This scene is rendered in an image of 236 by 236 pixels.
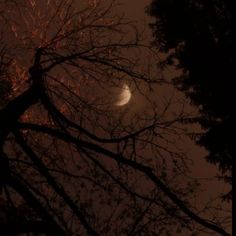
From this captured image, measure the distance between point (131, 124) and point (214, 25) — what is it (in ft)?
24.4

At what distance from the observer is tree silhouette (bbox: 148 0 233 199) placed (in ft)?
47.1

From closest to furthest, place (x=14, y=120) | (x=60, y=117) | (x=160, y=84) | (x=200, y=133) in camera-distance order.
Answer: (x=14, y=120), (x=60, y=117), (x=160, y=84), (x=200, y=133)

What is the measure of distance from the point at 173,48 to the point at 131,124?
26.9 feet

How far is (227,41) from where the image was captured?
14.4 m

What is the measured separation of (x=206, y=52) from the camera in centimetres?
1449

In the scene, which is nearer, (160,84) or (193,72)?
(160,84)

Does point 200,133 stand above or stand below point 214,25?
below

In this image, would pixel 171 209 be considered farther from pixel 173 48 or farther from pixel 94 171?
pixel 173 48

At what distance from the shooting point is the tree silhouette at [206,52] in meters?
14.3

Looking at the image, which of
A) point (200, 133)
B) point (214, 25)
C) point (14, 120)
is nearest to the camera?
point (14, 120)

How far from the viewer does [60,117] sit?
7.07m

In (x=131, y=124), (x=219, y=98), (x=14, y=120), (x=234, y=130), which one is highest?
(x=219, y=98)

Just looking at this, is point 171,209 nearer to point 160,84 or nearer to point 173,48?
point 160,84

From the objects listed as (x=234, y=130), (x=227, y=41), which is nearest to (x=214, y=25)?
(x=227, y=41)
